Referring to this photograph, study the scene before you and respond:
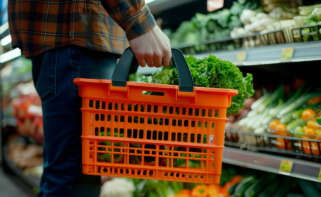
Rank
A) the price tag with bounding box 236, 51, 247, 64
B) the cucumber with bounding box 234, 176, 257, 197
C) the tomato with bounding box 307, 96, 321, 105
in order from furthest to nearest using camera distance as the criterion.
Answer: the cucumber with bounding box 234, 176, 257, 197
the tomato with bounding box 307, 96, 321, 105
the price tag with bounding box 236, 51, 247, 64

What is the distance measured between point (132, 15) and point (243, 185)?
4.63 ft

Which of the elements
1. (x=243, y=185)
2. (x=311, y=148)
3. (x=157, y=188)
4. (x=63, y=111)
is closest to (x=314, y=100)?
(x=311, y=148)

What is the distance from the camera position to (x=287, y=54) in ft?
4.55

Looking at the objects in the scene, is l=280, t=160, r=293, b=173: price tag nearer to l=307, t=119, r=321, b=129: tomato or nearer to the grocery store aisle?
l=307, t=119, r=321, b=129: tomato

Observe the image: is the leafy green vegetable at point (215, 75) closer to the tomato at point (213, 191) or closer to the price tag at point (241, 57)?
the price tag at point (241, 57)

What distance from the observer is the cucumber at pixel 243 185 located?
186cm

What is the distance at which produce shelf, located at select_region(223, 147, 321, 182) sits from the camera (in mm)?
1286

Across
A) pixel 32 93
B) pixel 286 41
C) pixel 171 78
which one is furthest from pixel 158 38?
pixel 32 93

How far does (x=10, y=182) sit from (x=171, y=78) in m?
3.01

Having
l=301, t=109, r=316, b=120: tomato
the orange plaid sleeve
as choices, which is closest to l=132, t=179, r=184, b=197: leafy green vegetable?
l=301, t=109, r=316, b=120: tomato

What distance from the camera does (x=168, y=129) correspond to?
3.01 feet

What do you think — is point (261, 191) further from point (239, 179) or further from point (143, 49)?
point (143, 49)

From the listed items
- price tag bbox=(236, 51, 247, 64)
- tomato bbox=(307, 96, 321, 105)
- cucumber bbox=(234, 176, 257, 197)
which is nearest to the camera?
price tag bbox=(236, 51, 247, 64)

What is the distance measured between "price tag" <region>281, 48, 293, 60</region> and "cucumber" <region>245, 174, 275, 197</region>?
33.8 inches
